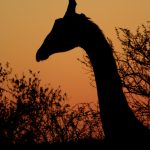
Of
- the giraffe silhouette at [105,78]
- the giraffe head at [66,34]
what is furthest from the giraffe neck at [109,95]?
the giraffe head at [66,34]

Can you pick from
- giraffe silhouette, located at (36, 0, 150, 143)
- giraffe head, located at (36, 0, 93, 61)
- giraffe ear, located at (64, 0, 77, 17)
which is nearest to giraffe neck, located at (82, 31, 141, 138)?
giraffe silhouette, located at (36, 0, 150, 143)

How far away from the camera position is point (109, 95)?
5637mm

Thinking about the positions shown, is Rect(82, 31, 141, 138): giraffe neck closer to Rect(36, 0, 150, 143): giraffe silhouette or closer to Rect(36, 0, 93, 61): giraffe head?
Rect(36, 0, 150, 143): giraffe silhouette

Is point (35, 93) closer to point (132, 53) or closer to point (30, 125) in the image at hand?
point (30, 125)

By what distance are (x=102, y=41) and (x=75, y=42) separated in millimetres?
738

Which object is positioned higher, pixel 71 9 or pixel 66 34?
pixel 71 9

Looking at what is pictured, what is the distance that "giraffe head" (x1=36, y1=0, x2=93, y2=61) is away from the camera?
6531 millimetres

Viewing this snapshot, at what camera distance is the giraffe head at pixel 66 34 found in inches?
257

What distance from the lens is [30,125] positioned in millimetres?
17500

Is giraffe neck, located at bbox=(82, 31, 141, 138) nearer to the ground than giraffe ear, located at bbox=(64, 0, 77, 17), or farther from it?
nearer to the ground

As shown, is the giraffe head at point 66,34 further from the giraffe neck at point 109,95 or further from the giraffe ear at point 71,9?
the giraffe neck at point 109,95

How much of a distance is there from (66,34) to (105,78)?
1399mm

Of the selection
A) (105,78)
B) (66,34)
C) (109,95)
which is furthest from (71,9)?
(109,95)

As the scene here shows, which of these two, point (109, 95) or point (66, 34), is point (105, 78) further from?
point (66, 34)
